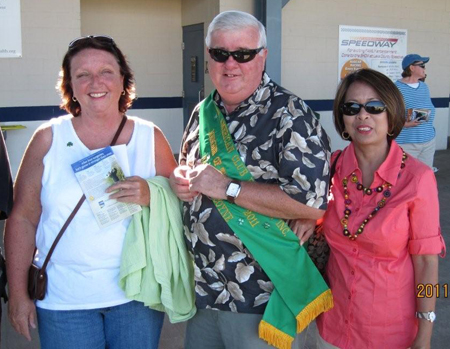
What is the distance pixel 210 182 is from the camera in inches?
80.0

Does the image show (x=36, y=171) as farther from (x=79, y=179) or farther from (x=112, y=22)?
(x=112, y=22)

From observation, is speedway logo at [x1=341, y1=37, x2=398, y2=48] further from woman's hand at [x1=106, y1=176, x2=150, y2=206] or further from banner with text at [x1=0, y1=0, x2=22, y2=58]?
woman's hand at [x1=106, y1=176, x2=150, y2=206]

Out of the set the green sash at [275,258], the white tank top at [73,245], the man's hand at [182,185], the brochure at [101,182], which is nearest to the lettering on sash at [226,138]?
the green sash at [275,258]

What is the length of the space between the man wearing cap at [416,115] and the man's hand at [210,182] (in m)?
4.36

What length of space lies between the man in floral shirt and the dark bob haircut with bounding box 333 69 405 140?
218 millimetres

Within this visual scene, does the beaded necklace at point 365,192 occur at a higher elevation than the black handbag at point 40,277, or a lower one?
higher

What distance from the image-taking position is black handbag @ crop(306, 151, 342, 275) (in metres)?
2.26

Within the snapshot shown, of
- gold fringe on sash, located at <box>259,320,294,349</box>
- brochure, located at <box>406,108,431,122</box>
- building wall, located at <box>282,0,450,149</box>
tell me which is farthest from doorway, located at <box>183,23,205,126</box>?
gold fringe on sash, located at <box>259,320,294,349</box>

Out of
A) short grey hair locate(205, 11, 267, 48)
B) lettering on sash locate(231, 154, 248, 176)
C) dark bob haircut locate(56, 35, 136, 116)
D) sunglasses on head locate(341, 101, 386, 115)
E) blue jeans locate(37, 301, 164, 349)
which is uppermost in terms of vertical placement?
short grey hair locate(205, 11, 267, 48)

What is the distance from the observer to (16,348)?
3.54 meters

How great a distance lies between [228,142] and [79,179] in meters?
0.64

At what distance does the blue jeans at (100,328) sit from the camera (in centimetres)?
215

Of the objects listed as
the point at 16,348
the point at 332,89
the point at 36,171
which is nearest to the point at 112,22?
the point at 332,89

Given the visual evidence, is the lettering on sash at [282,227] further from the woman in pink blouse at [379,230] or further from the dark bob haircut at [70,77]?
the dark bob haircut at [70,77]
